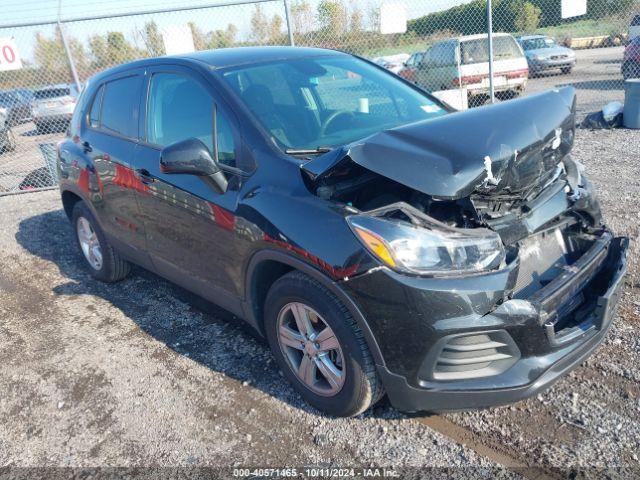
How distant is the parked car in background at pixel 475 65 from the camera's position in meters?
12.4

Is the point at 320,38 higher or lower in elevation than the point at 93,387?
higher

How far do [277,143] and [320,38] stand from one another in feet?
23.5

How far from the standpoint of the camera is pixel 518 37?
20.4 meters

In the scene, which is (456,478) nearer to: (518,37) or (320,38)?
(320,38)

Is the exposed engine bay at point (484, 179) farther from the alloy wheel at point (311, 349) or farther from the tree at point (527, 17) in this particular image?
the tree at point (527, 17)

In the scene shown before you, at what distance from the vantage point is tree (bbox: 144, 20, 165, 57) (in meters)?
9.16

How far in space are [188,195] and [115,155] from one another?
1118 millimetres

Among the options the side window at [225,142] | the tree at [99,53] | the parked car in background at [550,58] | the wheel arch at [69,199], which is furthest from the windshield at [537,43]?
the side window at [225,142]

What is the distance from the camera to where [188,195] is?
3281mm

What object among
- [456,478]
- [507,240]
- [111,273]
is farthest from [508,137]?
[111,273]

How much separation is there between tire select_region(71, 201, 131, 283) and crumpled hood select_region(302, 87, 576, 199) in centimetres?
277

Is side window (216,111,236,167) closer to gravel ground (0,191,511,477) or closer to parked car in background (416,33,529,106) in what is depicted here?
gravel ground (0,191,511,477)

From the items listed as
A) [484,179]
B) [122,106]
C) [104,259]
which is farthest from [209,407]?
[122,106]

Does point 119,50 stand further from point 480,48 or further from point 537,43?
point 537,43
